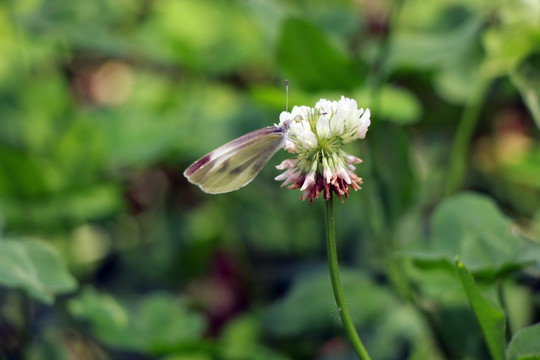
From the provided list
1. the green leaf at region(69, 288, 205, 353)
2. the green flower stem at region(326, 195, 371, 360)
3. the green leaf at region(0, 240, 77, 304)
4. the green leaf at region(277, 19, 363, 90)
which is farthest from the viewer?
the green leaf at region(277, 19, 363, 90)

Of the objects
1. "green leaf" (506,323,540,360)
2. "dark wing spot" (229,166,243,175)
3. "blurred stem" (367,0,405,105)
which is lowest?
"green leaf" (506,323,540,360)

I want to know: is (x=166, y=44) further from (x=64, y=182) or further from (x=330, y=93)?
(x=330, y=93)

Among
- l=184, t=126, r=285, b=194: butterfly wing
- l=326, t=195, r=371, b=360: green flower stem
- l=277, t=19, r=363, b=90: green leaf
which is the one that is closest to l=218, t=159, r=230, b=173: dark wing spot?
l=184, t=126, r=285, b=194: butterfly wing

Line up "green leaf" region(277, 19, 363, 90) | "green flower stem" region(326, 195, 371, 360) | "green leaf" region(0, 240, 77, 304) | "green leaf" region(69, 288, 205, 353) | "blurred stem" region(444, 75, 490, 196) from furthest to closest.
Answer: "blurred stem" region(444, 75, 490, 196)
"green leaf" region(277, 19, 363, 90)
"green leaf" region(69, 288, 205, 353)
"green leaf" region(0, 240, 77, 304)
"green flower stem" region(326, 195, 371, 360)

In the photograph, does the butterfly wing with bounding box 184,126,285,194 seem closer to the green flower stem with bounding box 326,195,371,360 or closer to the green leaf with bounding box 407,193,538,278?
the green flower stem with bounding box 326,195,371,360

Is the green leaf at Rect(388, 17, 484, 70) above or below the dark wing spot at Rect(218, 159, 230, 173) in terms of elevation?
above

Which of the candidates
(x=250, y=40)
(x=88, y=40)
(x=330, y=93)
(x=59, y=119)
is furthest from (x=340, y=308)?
(x=250, y=40)

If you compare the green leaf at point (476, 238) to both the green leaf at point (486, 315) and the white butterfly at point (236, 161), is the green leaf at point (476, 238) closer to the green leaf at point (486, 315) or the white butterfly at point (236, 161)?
the green leaf at point (486, 315)

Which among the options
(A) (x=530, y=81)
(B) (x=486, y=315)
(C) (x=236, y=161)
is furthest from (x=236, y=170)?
(A) (x=530, y=81)

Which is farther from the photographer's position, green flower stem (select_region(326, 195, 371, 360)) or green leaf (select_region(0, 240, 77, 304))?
green leaf (select_region(0, 240, 77, 304))

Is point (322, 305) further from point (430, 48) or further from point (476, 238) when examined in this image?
point (430, 48)
